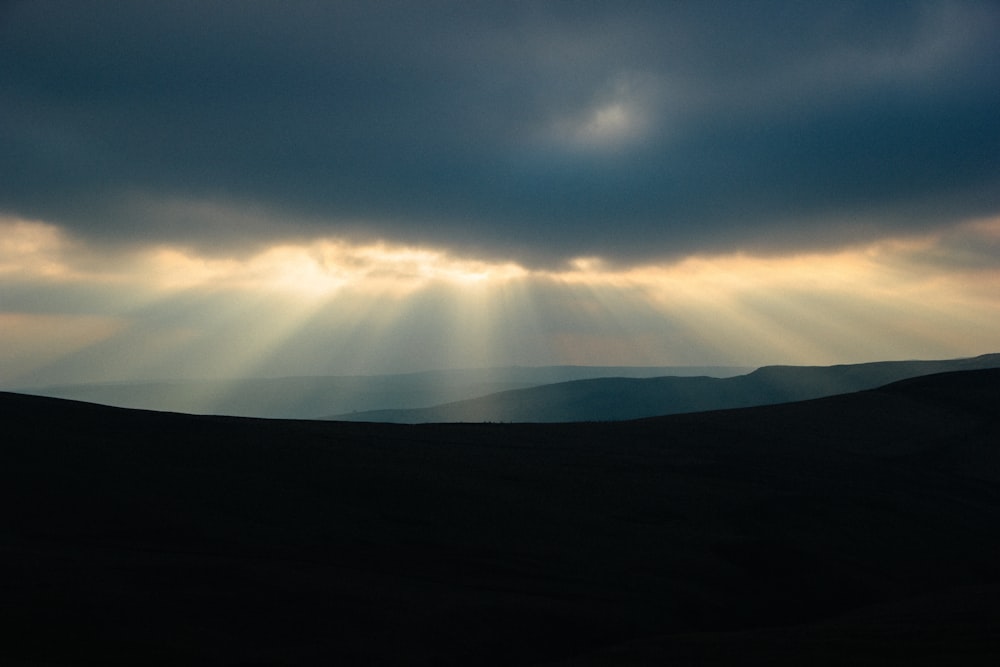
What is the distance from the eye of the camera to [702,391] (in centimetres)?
12319

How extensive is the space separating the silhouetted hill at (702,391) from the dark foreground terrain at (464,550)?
87674 millimetres

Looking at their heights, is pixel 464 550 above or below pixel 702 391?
below

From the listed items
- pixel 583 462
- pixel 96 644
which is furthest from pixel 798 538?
pixel 96 644

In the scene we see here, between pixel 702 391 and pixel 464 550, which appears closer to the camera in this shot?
pixel 464 550

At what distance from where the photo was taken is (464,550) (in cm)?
1182

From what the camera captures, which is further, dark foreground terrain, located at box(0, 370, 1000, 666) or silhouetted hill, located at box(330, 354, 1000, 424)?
silhouetted hill, located at box(330, 354, 1000, 424)

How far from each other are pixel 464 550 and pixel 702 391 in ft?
381

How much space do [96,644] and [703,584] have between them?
781 centimetres

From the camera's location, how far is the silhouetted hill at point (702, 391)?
111 metres

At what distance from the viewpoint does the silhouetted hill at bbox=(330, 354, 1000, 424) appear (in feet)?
364

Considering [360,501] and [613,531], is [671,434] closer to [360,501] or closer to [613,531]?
[613,531]

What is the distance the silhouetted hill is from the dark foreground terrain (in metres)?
87.7

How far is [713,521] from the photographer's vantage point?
1480 cm

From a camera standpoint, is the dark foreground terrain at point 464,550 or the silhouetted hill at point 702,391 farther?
the silhouetted hill at point 702,391
